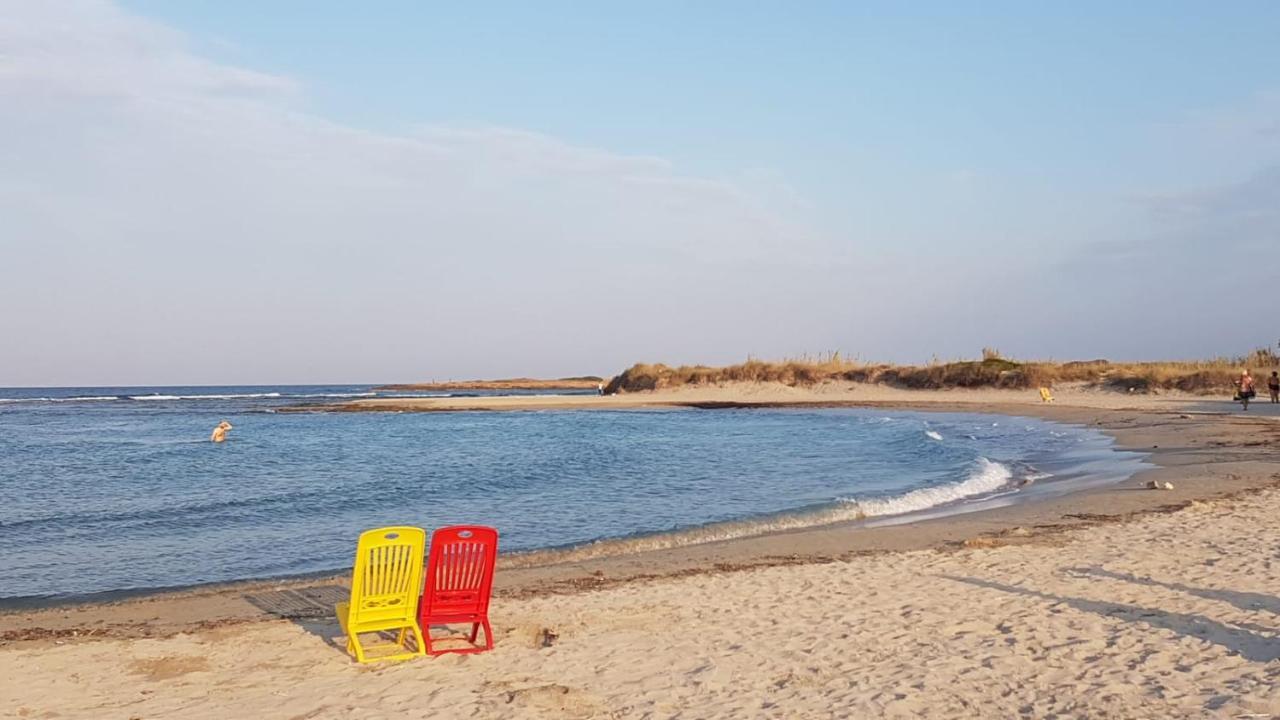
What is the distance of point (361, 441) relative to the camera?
3662 centimetres

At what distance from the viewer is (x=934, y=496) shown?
1778cm

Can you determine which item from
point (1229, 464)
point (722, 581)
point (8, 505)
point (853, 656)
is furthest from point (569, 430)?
point (853, 656)

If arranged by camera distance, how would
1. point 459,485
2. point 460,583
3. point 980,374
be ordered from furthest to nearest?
point 980,374 < point 459,485 < point 460,583

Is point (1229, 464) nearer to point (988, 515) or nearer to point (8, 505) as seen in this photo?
point (988, 515)

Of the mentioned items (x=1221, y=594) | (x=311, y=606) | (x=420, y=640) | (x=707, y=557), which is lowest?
(x=311, y=606)

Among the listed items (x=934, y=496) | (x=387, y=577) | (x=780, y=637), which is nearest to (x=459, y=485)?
(x=934, y=496)

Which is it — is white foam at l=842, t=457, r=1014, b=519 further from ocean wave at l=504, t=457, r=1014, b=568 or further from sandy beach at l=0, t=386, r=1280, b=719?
sandy beach at l=0, t=386, r=1280, b=719

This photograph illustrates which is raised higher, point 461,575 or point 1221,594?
point 461,575

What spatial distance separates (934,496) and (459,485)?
32.9ft

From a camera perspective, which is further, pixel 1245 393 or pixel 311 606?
pixel 1245 393

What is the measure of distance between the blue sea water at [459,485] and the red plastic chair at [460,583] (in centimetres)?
510

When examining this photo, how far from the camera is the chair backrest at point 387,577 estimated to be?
8.06 metres

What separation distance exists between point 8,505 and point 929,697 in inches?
775

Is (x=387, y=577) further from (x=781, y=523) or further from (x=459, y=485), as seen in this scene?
(x=459, y=485)
